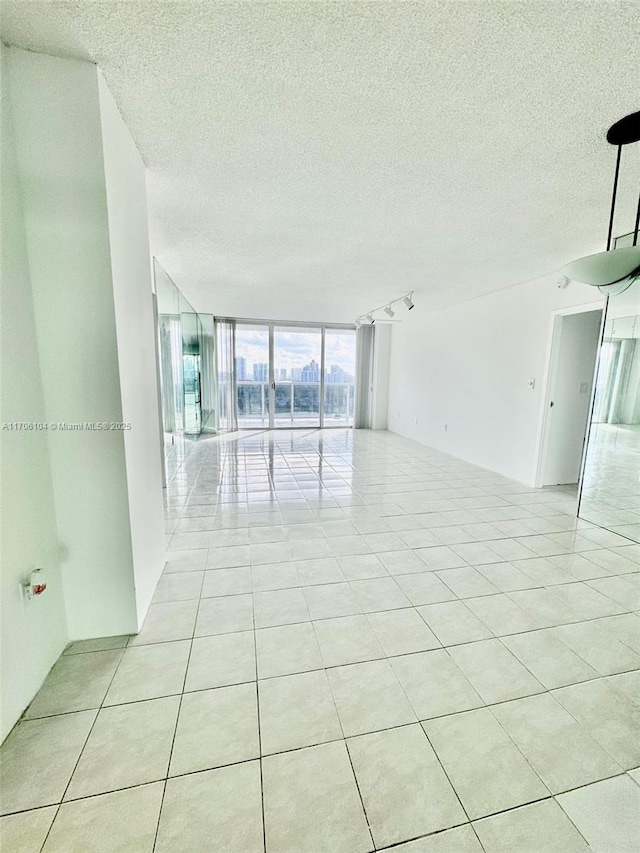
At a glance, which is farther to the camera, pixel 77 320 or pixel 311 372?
pixel 311 372

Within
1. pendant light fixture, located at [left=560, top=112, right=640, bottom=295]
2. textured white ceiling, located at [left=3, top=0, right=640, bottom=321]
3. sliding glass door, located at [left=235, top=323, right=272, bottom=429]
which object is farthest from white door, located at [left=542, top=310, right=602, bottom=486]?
sliding glass door, located at [left=235, top=323, right=272, bottom=429]

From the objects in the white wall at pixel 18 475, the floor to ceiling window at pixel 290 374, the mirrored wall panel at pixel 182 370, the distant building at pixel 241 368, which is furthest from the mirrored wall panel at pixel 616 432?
the distant building at pixel 241 368

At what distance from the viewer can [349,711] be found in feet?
4.61

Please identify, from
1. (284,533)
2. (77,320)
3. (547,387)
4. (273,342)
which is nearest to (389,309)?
(547,387)

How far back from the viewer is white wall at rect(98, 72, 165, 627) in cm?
158

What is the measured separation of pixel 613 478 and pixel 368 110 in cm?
375

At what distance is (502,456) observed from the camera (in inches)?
191

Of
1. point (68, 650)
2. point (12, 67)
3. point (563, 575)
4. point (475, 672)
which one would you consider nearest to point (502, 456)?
point (563, 575)

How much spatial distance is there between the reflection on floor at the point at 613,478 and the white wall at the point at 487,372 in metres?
0.84

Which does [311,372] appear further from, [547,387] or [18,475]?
[18,475]

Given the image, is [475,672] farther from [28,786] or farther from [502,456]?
[502,456]

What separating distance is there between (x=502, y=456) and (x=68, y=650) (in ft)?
16.3

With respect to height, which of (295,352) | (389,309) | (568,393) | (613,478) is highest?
(389,309)

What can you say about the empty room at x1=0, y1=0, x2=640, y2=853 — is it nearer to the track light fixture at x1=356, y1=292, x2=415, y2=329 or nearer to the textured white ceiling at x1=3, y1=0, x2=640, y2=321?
the textured white ceiling at x1=3, y1=0, x2=640, y2=321
